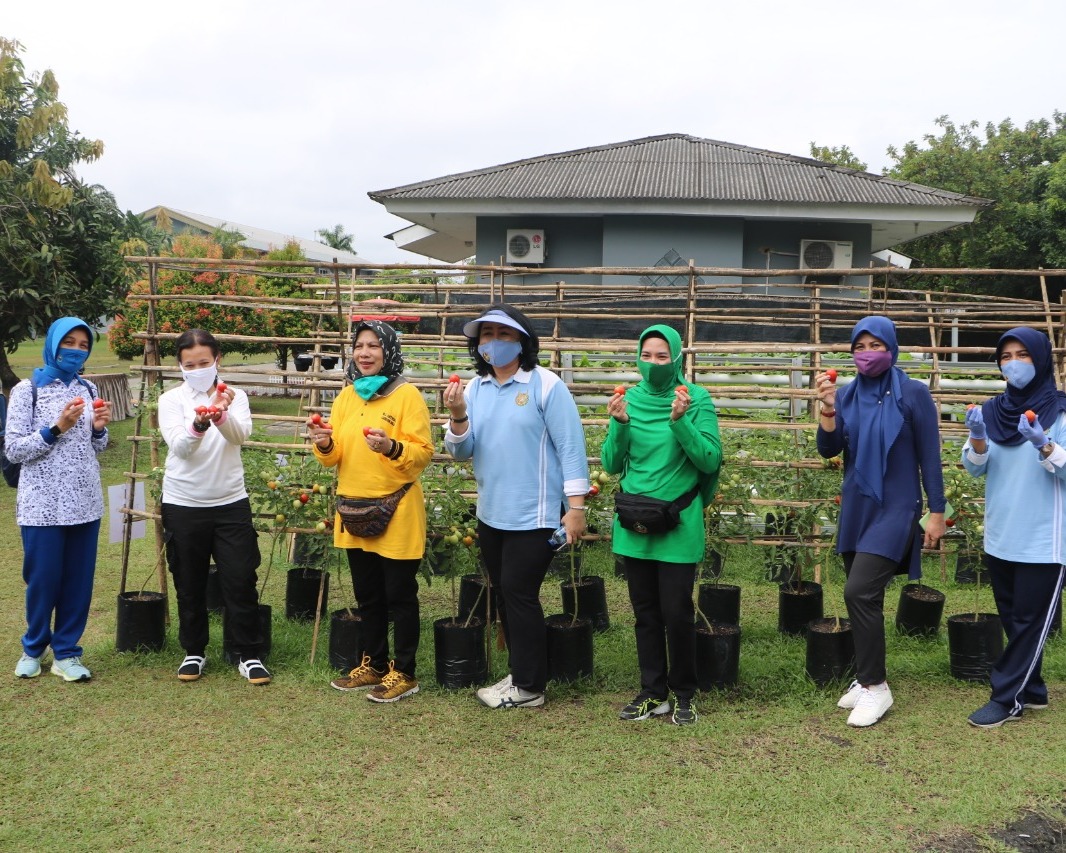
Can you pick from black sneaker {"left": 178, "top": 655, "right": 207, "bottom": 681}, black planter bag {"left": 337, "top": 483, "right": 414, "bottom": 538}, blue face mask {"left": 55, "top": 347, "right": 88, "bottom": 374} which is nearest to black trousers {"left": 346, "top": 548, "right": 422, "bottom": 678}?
black planter bag {"left": 337, "top": 483, "right": 414, "bottom": 538}

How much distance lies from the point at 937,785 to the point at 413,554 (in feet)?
7.01

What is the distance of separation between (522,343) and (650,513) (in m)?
0.88

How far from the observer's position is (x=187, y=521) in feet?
14.0

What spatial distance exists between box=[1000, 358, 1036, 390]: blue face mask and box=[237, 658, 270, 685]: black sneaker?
3.38 meters

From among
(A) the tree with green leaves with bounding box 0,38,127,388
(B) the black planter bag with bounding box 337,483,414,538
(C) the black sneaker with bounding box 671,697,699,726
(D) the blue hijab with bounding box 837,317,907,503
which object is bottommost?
(C) the black sneaker with bounding box 671,697,699,726

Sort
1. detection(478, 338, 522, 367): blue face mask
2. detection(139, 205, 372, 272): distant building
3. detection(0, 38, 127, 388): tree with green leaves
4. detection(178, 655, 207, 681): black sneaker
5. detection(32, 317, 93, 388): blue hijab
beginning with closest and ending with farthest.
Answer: detection(478, 338, 522, 367): blue face mask < detection(32, 317, 93, 388): blue hijab < detection(178, 655, 207, 681): black sneaker < detection(0, 38, 127, 388): tree with green leaves < detection(139, 205, 372, 272): distant building

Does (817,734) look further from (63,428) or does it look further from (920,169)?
(920,169)

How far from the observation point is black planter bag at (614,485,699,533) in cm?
376

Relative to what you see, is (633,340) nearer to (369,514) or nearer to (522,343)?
(522,343)

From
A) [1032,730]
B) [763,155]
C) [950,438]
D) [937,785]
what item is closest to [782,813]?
[937,785]

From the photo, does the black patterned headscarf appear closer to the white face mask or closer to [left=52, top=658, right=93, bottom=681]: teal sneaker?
the white face mask

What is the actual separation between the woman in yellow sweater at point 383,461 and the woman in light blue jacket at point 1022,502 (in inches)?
89.1

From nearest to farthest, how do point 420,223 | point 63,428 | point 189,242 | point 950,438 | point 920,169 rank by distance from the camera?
point 63,428
point 950,438
point 420,223
point 920,169
point 189,242

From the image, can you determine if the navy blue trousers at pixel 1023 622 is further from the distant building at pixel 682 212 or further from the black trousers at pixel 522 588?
the distant building at pixel 682 212
